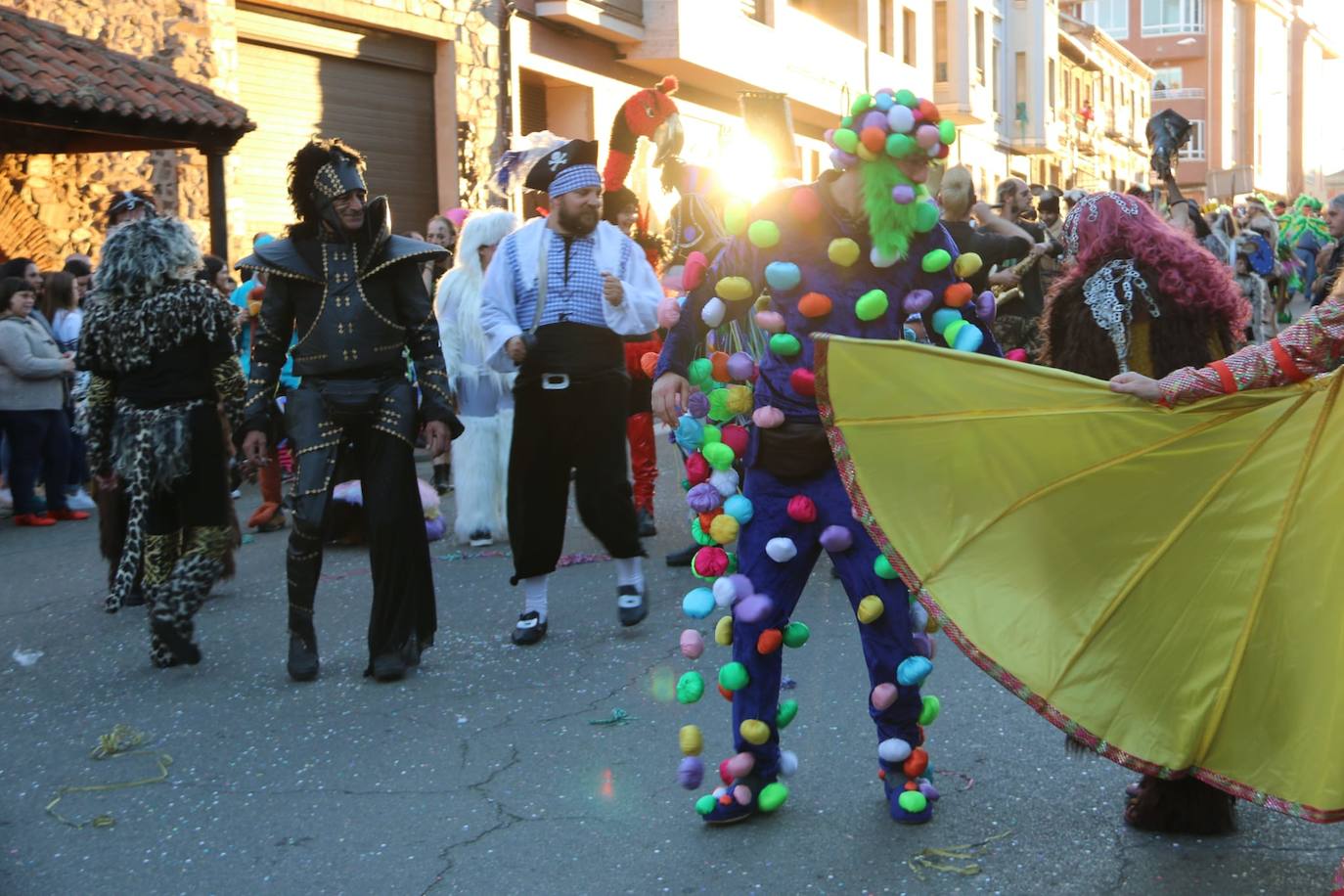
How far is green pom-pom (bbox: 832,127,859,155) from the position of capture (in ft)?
13.7

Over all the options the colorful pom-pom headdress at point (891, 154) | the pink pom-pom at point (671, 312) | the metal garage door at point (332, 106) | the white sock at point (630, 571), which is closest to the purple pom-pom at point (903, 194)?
the colorful pom-pom headdress at point (891, 154)

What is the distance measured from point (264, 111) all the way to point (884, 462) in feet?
46.9

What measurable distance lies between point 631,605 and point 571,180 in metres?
1.93

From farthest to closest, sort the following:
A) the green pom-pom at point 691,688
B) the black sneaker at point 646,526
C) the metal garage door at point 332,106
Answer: the metal garage door at point 332,106 → the black sneaker at point 646,526 → the green pom-pom at point 691,688

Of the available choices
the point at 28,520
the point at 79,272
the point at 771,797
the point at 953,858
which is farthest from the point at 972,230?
the point at 79,272

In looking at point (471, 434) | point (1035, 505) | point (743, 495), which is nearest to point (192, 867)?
point (743, 495)

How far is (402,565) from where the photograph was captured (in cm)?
636

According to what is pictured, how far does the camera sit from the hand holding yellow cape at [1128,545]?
356 centimetres

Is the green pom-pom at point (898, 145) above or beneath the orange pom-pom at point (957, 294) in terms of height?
above

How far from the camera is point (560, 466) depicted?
6.95 m

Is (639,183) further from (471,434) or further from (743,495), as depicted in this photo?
(743,495)

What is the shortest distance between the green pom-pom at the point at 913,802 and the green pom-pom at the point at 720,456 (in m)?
1.06

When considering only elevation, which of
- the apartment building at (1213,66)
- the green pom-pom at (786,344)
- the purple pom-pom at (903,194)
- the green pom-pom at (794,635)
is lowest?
the green pom-pom at (794,635)

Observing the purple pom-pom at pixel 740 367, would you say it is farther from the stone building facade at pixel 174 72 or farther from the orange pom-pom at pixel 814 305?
the stone building facade at pixel 174 72
